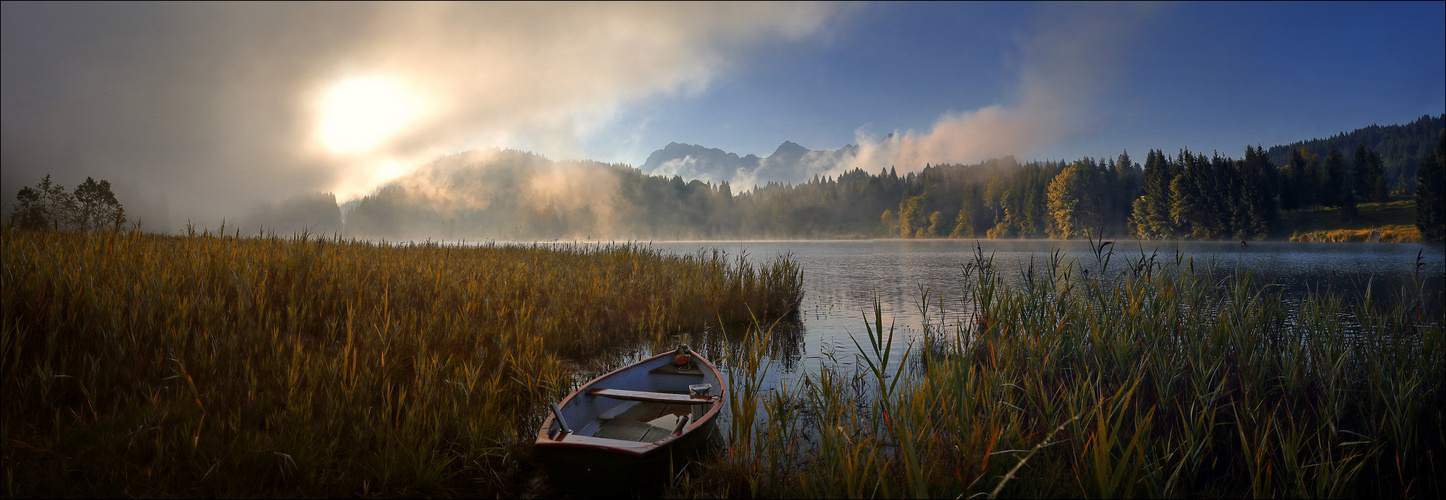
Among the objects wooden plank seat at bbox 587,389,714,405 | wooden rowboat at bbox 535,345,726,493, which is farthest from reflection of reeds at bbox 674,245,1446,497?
wooden plank seat at bbox 587,389,714,405

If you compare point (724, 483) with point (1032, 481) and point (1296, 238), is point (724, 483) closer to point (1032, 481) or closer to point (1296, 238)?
point (1032, 481)

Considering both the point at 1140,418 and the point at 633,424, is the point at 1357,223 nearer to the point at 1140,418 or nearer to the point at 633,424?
the point at 1140,418

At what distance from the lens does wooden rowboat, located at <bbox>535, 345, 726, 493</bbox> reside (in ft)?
13.6

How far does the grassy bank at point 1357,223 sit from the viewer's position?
74.2 meters

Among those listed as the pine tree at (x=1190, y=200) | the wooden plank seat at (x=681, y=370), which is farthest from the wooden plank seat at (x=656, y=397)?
the pine tree at (x=1190, y=200)

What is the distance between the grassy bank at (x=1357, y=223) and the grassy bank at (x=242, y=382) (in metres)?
111

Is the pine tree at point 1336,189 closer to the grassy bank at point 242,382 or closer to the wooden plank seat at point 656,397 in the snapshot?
the wooden plank seat at point 656,397

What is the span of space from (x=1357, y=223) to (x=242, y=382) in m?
122

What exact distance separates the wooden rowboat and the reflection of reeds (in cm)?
34

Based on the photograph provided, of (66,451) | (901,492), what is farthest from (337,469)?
(901,492)

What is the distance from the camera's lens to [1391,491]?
14.6ft

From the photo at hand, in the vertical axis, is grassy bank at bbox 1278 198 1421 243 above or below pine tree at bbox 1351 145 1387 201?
below

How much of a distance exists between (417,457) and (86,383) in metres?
3.24

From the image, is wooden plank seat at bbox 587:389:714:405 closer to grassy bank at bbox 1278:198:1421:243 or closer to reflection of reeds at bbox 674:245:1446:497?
reflection of reeds at bbox 674:245:1446:497
